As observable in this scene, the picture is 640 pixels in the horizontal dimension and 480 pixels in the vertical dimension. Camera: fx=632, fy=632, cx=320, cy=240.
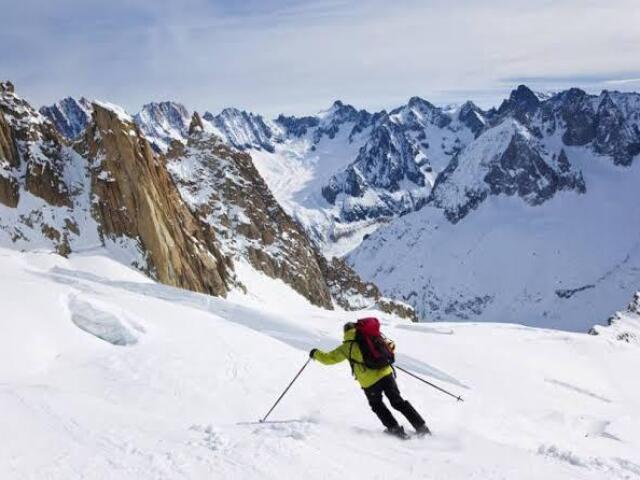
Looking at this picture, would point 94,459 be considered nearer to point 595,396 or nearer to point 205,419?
point 205,419

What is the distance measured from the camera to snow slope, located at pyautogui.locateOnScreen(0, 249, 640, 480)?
29.2ft

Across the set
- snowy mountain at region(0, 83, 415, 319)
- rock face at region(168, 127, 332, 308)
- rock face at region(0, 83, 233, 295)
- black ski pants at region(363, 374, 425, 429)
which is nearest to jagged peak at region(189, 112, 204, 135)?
rock face at region(168, 127, 332, 308)

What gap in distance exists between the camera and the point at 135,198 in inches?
2630

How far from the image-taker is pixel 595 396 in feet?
97.1

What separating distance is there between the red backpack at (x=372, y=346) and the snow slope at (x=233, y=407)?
1.26 meters

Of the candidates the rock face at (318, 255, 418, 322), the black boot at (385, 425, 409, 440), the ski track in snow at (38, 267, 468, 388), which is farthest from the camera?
the rock face at (318, 255, 418, 322)

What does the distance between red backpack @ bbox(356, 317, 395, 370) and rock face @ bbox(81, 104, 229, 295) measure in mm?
55084

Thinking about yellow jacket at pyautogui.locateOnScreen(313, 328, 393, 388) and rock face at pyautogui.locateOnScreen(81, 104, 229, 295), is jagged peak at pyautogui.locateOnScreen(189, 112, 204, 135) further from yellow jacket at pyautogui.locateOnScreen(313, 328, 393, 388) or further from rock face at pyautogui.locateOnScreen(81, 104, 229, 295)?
yellow jacket at pyautogui.locateOnScreen(313, 328, 393, 388)

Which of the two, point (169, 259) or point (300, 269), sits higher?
point (169, 259)

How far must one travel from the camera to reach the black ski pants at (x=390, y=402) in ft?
36.6

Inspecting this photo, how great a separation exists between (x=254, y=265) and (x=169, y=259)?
3517 centimetres

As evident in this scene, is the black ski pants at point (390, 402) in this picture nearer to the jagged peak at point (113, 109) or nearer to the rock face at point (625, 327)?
the jagged peak at point (113, 109)

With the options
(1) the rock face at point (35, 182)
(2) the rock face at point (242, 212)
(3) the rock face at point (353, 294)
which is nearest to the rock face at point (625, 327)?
(3) the rock face at point (353, 294)

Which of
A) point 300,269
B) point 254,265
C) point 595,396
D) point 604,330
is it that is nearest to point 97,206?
point 254,265
